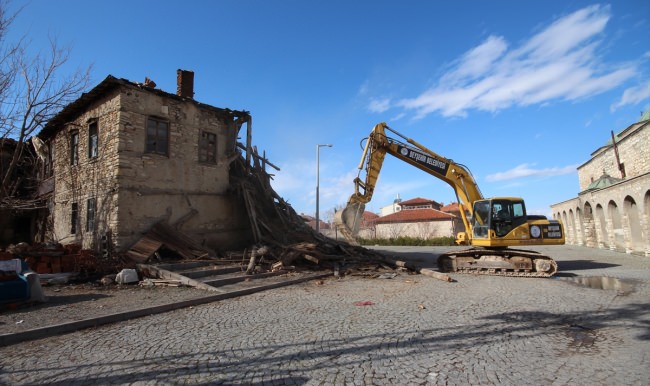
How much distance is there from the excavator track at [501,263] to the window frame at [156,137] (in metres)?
12.3

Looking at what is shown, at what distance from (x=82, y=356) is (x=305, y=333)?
3.19 meters

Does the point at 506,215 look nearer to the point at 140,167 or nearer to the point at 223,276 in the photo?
the point at 223,276

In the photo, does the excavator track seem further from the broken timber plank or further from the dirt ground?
the dirt ground

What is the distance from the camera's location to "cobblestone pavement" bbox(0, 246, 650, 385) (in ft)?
14.2

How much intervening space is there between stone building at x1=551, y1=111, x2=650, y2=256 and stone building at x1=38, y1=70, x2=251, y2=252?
2018cm

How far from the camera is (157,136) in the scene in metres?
14.7

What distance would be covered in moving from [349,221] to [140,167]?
820 cm

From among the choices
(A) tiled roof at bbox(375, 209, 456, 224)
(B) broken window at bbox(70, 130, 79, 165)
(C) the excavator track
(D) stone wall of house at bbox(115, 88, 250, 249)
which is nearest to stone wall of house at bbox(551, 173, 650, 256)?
(C) the excavator track

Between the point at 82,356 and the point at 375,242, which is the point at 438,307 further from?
the point at 375,242

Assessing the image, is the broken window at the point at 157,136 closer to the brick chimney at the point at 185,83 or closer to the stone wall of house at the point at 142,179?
the stone wall of house at the point at 142,179

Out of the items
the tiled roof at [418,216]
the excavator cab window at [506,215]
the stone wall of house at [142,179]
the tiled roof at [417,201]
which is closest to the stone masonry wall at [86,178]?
the stone wall of house at [142,179]

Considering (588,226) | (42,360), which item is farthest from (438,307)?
(588,226)

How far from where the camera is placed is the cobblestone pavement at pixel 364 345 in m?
4.32

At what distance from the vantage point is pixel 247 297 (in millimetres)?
9578
